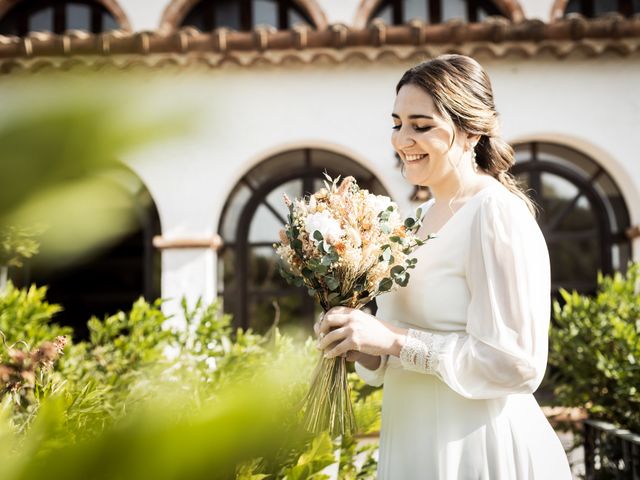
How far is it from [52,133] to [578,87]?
711 cm

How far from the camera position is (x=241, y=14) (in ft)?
27.6

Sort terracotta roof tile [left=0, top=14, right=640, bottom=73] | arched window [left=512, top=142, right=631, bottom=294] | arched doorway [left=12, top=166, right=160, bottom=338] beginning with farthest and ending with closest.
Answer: arched doorway [left=12, top=166, right=160, bottom=338]
arched window [left=512, top=142, right=631, bottom=294]
terracotta roof tile [left=0, top=14, right=640, bottom=73]

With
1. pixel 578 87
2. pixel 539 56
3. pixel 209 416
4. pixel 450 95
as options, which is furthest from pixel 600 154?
pixel 209 416

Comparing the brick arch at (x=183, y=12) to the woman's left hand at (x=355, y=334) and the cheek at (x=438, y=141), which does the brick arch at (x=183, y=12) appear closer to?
the cheek at (x=438, y=141)

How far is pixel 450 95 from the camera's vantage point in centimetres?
179

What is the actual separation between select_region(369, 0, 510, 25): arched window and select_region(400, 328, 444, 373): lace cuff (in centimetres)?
729

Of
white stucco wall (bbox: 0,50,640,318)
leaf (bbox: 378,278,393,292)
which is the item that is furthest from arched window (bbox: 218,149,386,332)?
leaf (bbox: 378,278,393,292)

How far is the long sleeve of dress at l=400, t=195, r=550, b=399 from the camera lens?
1600 mm

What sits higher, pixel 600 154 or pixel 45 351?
pixel 600 154

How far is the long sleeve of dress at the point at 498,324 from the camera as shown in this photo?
5.25 ft

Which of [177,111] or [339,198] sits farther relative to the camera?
[339,198]

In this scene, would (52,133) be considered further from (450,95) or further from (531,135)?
(531,135)

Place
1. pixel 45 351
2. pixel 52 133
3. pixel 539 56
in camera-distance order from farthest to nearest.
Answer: pixel 539 56 → pixel 45 351 → pixel 52 133

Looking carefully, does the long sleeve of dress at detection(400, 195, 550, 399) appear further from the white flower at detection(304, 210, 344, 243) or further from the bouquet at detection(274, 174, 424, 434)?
the white flower at detection(304, 210, 344, 243)
